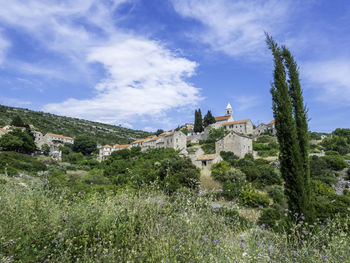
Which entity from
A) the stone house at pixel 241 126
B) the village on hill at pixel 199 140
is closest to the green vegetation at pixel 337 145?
the village on hill at pixel 199 140

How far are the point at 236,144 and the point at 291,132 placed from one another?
106 feet

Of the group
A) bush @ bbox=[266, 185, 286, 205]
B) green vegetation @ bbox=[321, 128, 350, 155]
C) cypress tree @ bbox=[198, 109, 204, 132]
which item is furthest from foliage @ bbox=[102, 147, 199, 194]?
green vegetation @ bbox=[321, 128, 350, 155]

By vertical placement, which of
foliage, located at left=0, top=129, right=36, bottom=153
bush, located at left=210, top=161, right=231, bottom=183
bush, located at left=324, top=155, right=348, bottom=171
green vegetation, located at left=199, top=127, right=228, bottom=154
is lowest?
bush, located at left=210, top=161, right=231, bottom=183

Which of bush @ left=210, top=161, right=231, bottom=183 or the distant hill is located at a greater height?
the distant hill

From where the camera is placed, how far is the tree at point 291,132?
7.80 metres

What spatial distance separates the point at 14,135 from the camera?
46.6 metres

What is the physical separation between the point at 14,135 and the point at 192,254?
56.0 metres

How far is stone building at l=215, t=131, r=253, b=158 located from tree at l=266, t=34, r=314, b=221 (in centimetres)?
3098

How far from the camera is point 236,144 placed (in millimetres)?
39781

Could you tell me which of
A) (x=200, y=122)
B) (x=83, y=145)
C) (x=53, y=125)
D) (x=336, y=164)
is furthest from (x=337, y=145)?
(x=53, y=125)

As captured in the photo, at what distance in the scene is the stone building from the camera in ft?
129

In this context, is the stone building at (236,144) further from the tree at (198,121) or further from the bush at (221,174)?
the tree at (198,121)

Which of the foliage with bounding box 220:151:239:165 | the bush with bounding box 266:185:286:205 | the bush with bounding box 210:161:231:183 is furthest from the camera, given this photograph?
the foliage with bounding box 220:151:239:165

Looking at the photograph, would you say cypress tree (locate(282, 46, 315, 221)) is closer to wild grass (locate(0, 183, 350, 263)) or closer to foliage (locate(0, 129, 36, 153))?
wild grass (locate(0, 183, 350, 263))
